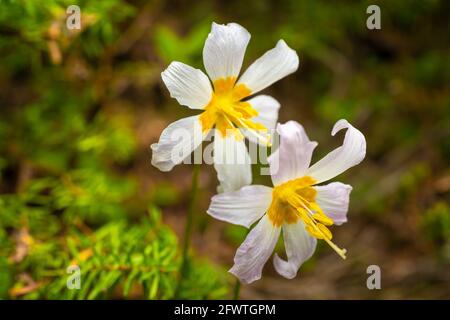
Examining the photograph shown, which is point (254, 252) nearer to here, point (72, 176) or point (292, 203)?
point (292, 203)

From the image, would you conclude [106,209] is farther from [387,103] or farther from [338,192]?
[387,103]

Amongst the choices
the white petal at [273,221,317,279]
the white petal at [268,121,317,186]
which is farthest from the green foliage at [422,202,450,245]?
the white petal at [268,121,317,186]

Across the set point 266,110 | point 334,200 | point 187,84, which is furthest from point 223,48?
point 334,200

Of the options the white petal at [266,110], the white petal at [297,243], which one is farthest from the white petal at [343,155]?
the white petal at [266,110]

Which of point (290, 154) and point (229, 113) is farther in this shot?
point (229, 113)

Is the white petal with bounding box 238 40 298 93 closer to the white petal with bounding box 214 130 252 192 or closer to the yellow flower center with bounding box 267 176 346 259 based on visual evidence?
the white petal with bounding box 214 130 252 192

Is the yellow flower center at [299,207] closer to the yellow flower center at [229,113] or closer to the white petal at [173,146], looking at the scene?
the yellow flower center at [229,113]

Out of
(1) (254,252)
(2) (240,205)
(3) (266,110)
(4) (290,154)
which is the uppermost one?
(3) (266,110)
